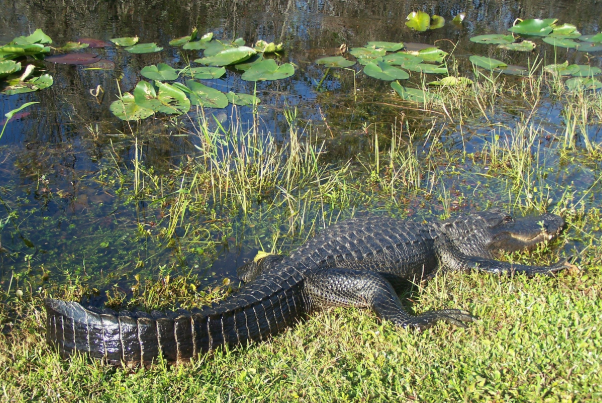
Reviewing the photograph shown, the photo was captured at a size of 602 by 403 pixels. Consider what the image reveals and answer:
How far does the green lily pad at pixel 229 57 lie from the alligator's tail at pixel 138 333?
5.23 meters

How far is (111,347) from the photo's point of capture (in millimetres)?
2795

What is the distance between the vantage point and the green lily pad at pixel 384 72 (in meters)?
7.40

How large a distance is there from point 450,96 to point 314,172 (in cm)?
267

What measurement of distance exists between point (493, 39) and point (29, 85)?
718 centimetres

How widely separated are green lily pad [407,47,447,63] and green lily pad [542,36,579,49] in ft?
7.18

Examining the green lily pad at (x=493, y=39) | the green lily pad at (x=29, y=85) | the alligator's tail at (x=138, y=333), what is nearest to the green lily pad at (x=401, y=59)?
the green lily pad at (x=493, y=39)

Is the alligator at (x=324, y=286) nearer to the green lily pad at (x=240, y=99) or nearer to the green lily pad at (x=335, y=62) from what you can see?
the green lily pad at (x=240, y=99)

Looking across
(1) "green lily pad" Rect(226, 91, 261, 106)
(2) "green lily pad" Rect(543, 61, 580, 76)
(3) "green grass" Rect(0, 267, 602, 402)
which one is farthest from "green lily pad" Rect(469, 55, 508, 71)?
(3) "green grass" Rect(0, 267, 602, 402)

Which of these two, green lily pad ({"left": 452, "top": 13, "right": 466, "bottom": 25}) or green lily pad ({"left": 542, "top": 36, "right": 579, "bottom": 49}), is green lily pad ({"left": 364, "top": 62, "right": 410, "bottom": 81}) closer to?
green lily pad ({"left": 542, "top": 36, "right": 579, "bottom": 49})

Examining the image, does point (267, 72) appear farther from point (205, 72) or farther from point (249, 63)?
point (205, 72)

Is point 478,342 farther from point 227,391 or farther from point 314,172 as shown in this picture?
point 314,172

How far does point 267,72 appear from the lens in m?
7.29

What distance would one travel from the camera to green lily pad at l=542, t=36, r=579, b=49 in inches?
355

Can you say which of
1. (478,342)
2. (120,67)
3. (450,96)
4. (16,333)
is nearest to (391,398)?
(478,342)
